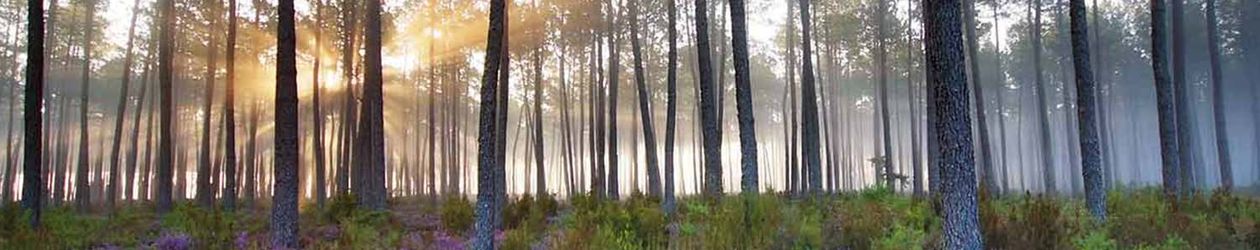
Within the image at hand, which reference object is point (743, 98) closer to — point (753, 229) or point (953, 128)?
point (753, 229)

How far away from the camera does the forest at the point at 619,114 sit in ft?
32.2

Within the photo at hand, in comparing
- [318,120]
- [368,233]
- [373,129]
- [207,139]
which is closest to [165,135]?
[207,139]

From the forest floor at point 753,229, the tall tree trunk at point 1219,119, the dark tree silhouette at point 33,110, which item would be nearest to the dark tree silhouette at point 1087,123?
the forest floor at point 753,229

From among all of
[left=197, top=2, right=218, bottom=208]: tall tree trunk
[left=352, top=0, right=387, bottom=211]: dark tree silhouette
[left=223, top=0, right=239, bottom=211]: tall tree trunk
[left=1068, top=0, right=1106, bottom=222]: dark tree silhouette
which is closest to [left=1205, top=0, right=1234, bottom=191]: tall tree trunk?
[left=1068, top=0, right=1106, bottom=222]: dark tree silhouette

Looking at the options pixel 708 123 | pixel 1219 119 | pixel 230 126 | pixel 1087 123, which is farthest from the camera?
pixel 1219 119

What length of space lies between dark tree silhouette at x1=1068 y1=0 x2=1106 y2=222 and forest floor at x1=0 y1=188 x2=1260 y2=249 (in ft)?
0.95

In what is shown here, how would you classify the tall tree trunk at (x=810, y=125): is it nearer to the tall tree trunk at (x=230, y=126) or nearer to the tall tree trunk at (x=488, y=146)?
the tall tree trunk at (x=488, y=146)

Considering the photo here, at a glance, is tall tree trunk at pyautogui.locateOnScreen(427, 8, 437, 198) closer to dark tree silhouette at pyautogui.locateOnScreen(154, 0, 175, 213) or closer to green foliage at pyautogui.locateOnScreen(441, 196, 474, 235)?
dark tree silhouette at pyautogui.locateOnScreen(154, 0, 175, 213)

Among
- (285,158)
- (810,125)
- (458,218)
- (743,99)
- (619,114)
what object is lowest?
(458,218)

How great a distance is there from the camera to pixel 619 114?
46406mm

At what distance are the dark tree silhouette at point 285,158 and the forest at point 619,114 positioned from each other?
0.11 feet

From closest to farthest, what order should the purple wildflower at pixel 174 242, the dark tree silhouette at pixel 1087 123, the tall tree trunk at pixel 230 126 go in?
the purple wildflower at pixel 174 242
the dark tree silhouette at pixel 1087 123
the tall tree trunk at pixel 230 126

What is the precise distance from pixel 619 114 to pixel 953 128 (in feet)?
128

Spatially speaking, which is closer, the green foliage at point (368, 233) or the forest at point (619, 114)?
the forest at point (619, 114)
